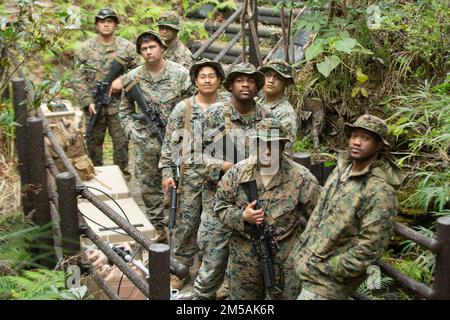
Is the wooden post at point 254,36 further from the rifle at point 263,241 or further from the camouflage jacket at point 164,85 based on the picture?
the rifle at point 263,241

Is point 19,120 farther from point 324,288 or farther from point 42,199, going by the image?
point 324,288

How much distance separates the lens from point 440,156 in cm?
650

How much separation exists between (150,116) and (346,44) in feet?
6.96

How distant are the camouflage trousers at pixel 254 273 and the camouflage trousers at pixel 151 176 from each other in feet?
8.77

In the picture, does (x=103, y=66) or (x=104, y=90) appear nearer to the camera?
(x=104, y=90)

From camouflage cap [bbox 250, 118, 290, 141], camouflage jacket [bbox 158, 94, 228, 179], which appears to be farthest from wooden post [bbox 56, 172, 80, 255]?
camouflage jacket [bbox 158, 94, 228, 179]

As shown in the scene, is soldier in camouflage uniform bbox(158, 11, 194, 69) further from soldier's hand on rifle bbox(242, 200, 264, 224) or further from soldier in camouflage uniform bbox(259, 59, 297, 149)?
soldier's hand on rifle bbox(242, 200, 264, 224)

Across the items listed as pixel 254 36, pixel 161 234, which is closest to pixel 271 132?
pixel 161 234

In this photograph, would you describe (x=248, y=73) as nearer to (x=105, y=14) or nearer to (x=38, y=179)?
(x=38, y=179)

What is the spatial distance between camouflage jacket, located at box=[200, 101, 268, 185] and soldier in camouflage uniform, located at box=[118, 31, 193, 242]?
65.8 inches

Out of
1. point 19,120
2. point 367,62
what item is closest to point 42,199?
point 19,120

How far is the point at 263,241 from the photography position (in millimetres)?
5066

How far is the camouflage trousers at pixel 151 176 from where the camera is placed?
793cm
